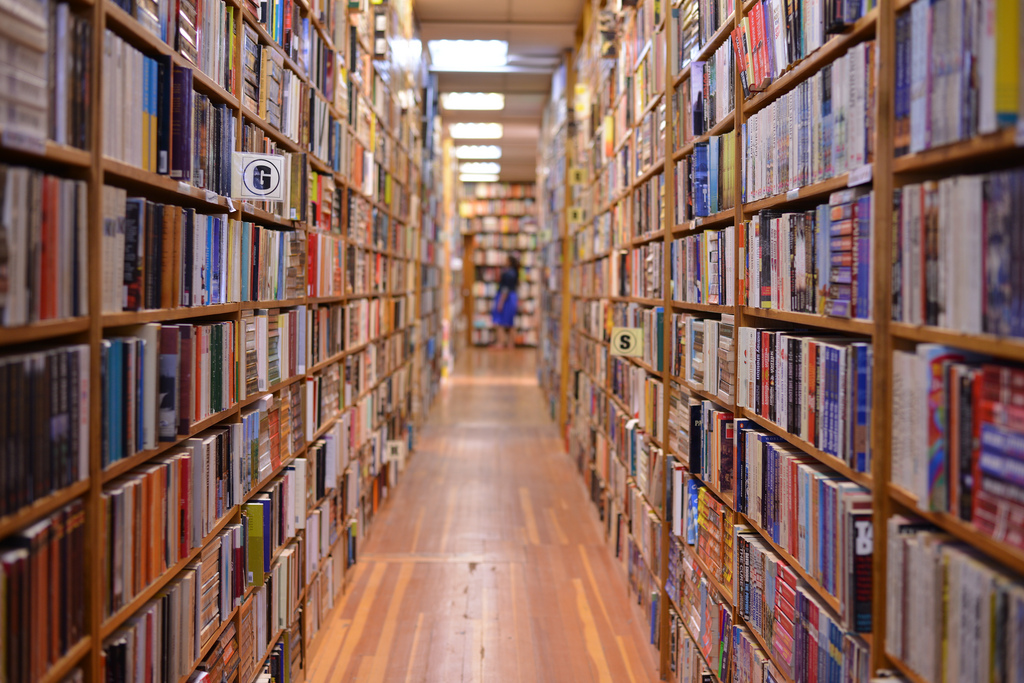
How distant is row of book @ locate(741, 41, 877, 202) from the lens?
1426mm

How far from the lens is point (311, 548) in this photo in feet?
10.3

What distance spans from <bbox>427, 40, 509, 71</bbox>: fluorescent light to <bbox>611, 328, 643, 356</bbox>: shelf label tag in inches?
194

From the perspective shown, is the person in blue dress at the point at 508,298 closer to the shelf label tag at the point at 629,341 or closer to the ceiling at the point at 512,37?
the ceiling at the point at 512,37

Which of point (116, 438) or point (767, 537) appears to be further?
point (767, 537)

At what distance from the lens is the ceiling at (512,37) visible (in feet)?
22.0

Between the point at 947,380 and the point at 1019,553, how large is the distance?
0.84 ft

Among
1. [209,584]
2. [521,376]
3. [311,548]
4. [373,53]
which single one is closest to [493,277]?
[521,376]

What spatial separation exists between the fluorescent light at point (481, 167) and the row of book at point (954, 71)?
13.8 m

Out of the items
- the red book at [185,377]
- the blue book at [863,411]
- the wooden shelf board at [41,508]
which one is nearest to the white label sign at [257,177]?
the red book at [185,377]

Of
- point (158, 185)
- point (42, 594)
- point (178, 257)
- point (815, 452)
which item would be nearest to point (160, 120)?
point (158, 185)

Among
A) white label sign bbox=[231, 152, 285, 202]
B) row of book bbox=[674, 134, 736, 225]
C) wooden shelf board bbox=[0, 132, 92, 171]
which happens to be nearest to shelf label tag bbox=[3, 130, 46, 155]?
wooden shelf board bbox=[0, 132, 92, 171]

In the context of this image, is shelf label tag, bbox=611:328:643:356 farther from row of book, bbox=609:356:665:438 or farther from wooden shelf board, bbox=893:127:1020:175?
wooden shelf board, bbox=893:127:1020:175

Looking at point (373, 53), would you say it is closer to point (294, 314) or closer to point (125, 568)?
point (294, 314)

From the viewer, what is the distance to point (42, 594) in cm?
120
